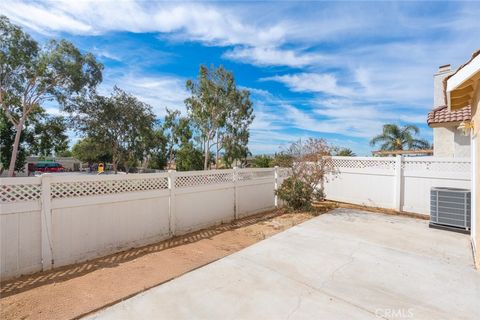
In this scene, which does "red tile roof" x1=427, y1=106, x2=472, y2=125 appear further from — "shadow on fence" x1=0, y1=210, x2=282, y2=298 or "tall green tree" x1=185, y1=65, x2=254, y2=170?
"tall green tree" x1=185, y1=65, x2=254, y2=170

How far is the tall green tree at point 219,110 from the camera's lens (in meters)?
20.8

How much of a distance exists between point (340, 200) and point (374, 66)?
17.9 ft

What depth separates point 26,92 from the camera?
16766 millimetres

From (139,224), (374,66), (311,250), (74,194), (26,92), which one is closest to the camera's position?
(74,194)

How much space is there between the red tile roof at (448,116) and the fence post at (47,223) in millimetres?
9091

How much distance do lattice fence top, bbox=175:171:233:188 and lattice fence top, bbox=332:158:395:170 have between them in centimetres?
444

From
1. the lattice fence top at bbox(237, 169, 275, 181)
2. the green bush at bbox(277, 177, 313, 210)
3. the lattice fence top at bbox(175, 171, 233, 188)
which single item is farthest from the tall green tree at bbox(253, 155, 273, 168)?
the lattice fence top at bbox(175, 171, 233, 188)

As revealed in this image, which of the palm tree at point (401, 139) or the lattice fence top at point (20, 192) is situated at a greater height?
the palm tree at point (401, 139)

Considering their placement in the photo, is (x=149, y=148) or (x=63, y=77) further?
(x=149, y=148)

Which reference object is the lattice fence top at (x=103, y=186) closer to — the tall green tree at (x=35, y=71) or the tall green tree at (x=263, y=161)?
the tall green tree at (x=263, y=161)

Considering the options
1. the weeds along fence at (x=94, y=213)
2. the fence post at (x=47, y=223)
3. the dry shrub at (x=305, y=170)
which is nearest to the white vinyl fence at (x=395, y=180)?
the dry shrub at (x=305, y=170)

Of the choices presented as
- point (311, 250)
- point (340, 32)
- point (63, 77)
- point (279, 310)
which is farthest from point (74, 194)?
point (63, 77)

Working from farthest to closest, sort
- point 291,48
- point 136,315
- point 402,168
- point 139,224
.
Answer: point 291,48 < point 402,168 < point 139,224 < point 136,315

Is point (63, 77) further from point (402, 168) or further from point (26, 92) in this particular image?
point (402, 168)
